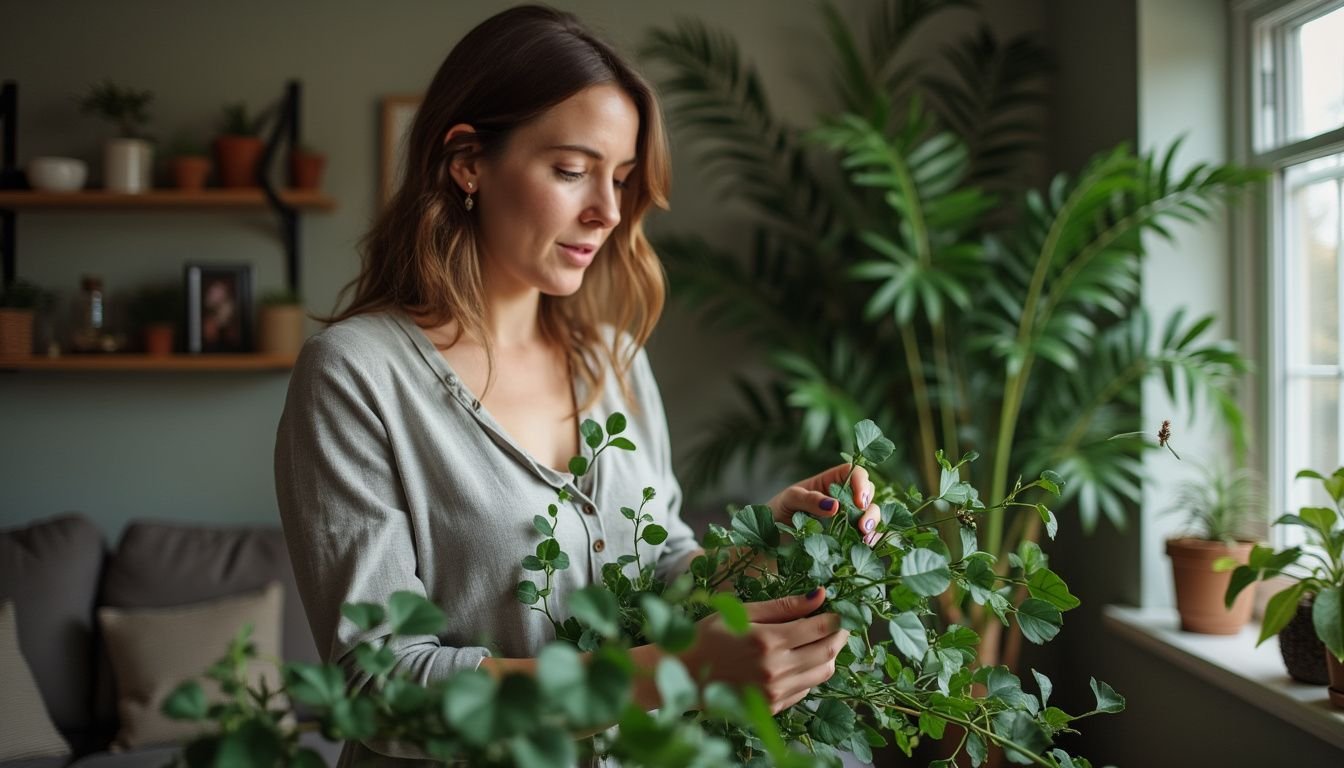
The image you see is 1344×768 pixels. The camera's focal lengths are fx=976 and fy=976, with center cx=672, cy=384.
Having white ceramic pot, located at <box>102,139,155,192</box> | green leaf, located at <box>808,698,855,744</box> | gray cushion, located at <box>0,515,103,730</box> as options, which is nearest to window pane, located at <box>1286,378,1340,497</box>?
green leaf, located at <box>808,698,855,744</box>

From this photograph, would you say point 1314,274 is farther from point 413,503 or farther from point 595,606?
point 595,606

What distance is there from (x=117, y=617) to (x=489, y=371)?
6.35ft

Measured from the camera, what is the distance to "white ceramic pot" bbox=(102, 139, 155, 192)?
2971mm

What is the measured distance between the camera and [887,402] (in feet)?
9.73

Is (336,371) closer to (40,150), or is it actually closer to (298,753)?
(298,753)

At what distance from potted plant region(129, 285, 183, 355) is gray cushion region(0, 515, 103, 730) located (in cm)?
62

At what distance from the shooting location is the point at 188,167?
300cm

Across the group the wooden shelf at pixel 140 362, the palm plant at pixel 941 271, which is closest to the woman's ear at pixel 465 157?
the palm plant at pixel 941 271

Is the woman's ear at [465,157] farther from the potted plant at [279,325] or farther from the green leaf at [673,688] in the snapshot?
the potted plant at [279,325]

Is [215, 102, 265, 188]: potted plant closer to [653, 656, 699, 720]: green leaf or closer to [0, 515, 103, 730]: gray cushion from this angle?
[0, 515, 103, 730]: gray cushion

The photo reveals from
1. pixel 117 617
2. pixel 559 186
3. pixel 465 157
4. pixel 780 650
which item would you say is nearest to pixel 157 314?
pixel 117 617

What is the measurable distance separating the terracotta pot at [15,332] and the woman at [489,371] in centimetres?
225

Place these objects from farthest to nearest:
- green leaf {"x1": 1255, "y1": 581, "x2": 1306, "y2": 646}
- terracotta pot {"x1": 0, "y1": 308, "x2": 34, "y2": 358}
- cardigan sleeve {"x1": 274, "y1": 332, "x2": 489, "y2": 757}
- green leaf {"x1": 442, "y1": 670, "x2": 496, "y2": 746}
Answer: terracotta pot {"x1": 0, "y1": 308, "x2": 34, "y2": 358}, green leaf {"x1": 1255, "y1": 581, "x2": 1306, "y2": 646}, cardigan sleeve {"x1": 274, "y1": 332, "x2": 489, "y2": 757}, green leaf {"x1": 442, "y1": 670, "x2": 496, "y2": 746}

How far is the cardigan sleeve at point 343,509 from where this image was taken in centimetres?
93
